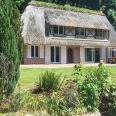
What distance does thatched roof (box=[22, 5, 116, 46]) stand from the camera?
105 feet

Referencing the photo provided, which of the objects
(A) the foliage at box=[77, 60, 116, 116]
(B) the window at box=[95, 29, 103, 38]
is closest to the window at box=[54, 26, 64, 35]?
(B) the window at box=[95, 29, 103, 38]

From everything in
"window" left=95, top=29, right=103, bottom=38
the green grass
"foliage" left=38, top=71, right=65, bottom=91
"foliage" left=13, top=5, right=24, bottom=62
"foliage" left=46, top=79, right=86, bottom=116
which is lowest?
"foliage" left=46, top=79, right=86, bottom=116

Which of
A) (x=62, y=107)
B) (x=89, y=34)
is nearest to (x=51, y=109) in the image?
(x=62, y=107)

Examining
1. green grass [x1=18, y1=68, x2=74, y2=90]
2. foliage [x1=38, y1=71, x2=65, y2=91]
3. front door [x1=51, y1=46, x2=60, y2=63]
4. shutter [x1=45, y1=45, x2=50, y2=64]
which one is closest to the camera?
foliage [x1=38, y1=71, x2=65, y2=91]

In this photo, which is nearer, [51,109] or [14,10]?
[51,109]

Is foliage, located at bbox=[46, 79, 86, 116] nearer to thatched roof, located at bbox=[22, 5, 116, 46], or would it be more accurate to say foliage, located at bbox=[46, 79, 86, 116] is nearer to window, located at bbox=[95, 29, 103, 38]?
thatched roof, located at bbox=[22, 5, 116, 46]

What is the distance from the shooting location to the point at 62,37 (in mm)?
34344

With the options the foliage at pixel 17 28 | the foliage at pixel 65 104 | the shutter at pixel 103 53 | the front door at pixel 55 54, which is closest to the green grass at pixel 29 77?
the foliage at pixel 17 28

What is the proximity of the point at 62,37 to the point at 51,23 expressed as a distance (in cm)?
264

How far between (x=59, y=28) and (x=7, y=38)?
26912mm

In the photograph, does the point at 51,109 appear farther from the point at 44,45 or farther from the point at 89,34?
the point at 89,34

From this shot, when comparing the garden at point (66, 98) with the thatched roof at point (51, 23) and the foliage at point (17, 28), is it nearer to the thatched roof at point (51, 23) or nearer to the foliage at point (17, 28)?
the foliage at point (17, 28)

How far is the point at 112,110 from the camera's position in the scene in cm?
846

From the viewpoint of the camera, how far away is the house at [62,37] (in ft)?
105
